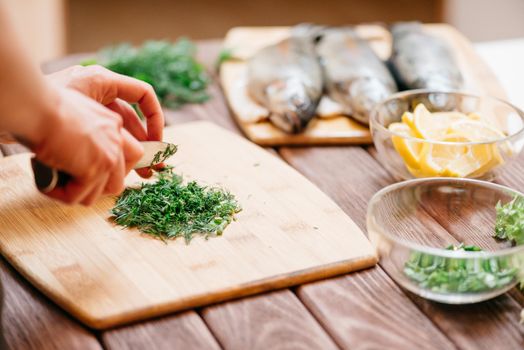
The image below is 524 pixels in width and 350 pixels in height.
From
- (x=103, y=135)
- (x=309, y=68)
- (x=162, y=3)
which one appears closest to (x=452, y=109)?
(x=309, y=68)

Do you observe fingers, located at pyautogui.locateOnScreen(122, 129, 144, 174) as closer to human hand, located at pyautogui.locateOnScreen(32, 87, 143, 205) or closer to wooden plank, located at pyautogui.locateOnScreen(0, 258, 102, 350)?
human hand, located at pyautogui.locateOnScreen(32, 87, 143, 205)

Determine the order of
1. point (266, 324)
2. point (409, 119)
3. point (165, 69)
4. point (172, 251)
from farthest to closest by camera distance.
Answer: point (165, 69)
point (409, 119)
point (172, 251)
point (266, 324)

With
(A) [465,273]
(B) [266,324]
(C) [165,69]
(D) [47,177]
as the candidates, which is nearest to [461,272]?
(A) [465,273]

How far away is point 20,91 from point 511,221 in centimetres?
81

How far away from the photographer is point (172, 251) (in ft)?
4.04

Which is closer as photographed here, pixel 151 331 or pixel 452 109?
pixel 151 331

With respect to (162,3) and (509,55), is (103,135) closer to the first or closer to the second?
(509,55)

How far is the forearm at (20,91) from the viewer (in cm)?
96

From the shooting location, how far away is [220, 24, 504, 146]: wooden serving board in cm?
173

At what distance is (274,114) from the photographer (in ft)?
5.77

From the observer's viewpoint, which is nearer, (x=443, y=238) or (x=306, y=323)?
(x=306, y=323)

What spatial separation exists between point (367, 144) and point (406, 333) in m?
0.73

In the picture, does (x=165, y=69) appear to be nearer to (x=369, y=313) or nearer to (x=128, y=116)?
(x=128, y=116)

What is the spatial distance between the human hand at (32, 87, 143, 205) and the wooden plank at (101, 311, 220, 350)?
0.68 ft
